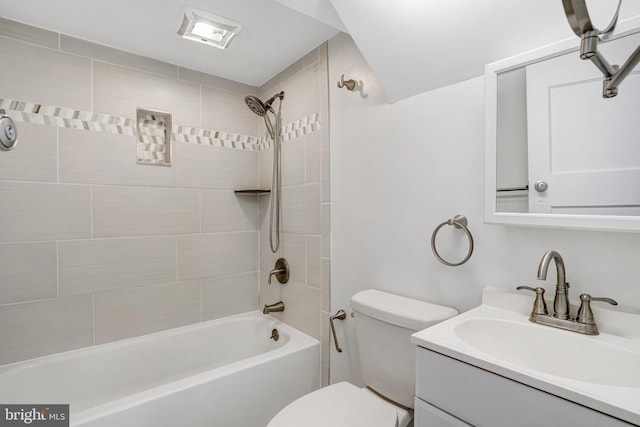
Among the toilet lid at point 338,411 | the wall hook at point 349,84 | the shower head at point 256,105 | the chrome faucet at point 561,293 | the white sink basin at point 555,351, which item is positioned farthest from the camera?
the shower head at point 256,105

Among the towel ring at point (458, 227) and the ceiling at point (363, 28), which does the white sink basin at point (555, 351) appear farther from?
the ceiling at point (363, 28)

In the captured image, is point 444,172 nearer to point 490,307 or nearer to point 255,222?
point 490,307

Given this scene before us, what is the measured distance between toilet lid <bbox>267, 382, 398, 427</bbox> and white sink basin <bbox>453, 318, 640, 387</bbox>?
0.49 m

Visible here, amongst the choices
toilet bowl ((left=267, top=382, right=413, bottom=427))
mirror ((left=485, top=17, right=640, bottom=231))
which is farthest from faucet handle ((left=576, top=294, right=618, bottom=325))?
toilet bowl ((left=267, top=382, right=413, bottom=427))

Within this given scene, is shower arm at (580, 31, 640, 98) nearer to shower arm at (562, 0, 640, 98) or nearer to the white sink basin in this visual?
shower arm at (562, 0, 640, 98)

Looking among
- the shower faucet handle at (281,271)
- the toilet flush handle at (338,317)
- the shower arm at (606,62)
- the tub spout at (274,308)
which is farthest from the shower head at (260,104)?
the shower arm at (606,62)

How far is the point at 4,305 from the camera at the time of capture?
164 centimetres

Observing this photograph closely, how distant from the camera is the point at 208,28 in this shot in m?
1.66

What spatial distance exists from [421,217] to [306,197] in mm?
854

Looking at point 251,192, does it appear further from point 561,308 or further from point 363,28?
point 561,308

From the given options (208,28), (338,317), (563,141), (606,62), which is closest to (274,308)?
(338,317)

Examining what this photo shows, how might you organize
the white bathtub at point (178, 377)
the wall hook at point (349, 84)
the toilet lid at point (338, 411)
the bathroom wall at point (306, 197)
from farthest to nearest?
the bathroom wall at point (306, 197), the wall hook at point (349, 84), the white bathtub at point (178, 377), the toilet lid at point (338, 411)

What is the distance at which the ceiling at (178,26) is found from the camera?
60.4 inches

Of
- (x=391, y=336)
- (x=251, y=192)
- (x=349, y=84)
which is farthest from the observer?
(x=251, y=192)
